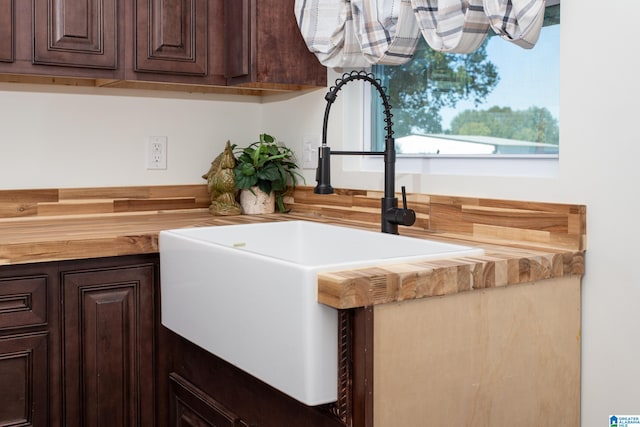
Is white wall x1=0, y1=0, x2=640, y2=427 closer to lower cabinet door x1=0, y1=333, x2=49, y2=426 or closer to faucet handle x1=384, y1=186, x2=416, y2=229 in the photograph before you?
faucet handle x1=384, y1=186, x2=416, y2=229

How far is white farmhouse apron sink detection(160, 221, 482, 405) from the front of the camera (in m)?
1.14

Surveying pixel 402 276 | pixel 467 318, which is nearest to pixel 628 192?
pixel 467 318

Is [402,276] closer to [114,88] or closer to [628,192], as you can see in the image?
[628,192]

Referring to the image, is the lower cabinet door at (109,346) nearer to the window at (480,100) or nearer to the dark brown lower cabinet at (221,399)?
the dark brown lower cabinet at (221,399)

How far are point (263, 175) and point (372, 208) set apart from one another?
0.44m

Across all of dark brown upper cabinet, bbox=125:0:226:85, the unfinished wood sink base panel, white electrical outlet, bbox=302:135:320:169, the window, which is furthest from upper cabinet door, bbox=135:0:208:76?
the unfinished wood sink base panel

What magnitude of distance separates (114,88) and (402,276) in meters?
1.49

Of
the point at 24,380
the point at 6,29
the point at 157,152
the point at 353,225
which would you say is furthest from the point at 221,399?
the point at 6,29

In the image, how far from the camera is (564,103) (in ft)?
4.76

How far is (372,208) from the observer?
1998 millimetres

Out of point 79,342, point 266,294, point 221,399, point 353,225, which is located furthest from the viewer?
point 353,225

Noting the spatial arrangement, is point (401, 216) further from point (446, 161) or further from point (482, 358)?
point (482, 358)

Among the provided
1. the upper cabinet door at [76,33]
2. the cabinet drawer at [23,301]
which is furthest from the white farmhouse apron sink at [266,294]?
the upper cabinet door at [76,33]

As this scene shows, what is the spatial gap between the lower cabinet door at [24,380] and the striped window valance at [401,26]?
3.76 feet
